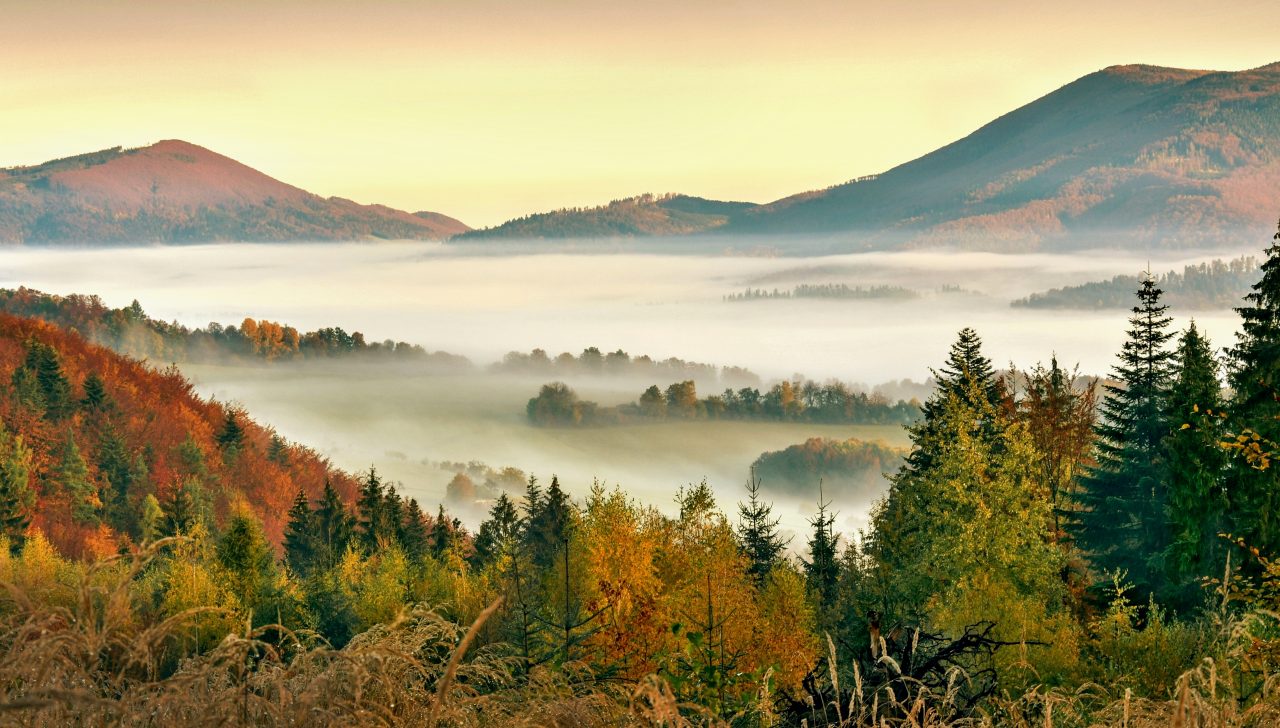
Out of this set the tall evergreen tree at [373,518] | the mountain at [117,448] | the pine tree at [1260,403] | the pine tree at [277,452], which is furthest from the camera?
the pine tree at [277,452]

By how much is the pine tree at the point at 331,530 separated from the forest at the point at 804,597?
26 cm

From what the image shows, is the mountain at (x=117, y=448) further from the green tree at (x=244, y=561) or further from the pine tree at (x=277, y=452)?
the green tree at (x=244, y=561)

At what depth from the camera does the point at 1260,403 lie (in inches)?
1048

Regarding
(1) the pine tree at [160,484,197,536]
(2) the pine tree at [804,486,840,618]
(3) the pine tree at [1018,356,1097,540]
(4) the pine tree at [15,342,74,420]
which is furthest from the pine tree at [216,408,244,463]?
(3) the pine tree at [1018,356,1097,540]

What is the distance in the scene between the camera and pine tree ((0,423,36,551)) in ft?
286

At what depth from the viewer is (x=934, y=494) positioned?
38.5m

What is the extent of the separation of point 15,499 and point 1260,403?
88.0m

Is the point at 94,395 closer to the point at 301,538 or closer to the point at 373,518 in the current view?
the point at 301,538

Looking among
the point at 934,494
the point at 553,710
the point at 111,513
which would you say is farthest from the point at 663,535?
the point at 111,513

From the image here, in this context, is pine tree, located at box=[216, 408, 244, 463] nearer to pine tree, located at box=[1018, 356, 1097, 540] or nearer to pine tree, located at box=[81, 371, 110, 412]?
pine tree, located at box=[81, 371, 110, 412]

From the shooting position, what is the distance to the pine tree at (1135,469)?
43625 millimetres

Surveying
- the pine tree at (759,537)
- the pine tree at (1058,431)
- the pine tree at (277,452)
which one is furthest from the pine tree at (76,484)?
the pine tree at (1058,431)

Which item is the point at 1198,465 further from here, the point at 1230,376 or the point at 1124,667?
the point at 1124,667

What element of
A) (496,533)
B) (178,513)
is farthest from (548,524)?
(178,513)
